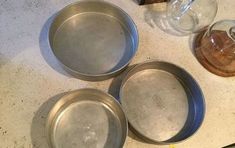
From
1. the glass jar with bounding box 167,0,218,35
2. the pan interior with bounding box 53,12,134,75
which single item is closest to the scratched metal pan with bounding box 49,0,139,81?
the pan interior with bounding box 53,12,134,75

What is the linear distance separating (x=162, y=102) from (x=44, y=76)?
305 millimetres

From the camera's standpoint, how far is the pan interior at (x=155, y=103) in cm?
69

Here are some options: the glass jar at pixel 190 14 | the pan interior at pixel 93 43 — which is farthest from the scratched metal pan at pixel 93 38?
the glass jar at pixel 190 14

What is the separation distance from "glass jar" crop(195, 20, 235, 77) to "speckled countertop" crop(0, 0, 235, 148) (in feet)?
0.06

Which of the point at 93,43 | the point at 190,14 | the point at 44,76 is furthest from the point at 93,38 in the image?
the point at 190,14

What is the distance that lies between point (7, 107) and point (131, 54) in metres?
0.33

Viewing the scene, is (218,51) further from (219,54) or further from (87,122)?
(87,122)

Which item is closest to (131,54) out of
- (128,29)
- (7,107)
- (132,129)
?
(128,29)

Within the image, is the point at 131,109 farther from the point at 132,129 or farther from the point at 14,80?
the point at 14,80

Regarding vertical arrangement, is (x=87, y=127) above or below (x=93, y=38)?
below

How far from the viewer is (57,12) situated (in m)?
0.78

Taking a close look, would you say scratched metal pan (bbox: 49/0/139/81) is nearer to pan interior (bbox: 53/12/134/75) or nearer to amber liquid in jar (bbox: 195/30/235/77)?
pan interior (bbox: 53/12/134/75)

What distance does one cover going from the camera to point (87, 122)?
0.67 m

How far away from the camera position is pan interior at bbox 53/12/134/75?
737mm
